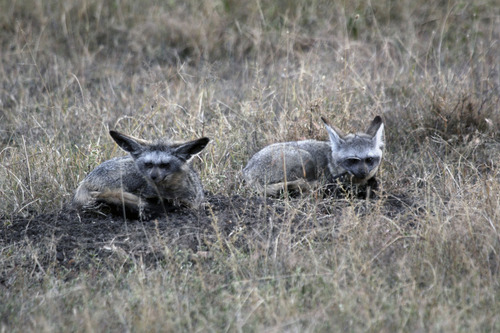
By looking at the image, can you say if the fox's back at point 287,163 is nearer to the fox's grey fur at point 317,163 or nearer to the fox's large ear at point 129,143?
the fox's grey fur at point 317,163

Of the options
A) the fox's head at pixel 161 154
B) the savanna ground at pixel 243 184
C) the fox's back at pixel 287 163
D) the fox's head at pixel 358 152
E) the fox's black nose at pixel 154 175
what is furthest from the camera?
the fox's back at pixel 287 163

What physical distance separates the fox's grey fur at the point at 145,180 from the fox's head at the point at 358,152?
65.9 inches

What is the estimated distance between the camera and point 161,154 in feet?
21.5

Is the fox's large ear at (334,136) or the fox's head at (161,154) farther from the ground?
the fox's head at (161,154)

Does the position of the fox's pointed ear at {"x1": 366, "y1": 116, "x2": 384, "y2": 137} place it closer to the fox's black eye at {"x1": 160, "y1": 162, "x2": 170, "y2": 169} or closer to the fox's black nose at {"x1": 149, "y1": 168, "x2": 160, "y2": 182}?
the fox's black eye at {"x1": 160, "y1": 162, "x2": 170, "y2": 169}

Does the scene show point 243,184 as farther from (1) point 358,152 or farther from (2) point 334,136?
(1) point 358,152

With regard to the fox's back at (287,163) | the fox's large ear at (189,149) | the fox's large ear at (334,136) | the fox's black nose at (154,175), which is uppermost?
the fox's large ear at (189,149)

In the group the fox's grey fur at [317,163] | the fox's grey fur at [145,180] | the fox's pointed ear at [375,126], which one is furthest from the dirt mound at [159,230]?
the fox's pointed ear at [375,126]

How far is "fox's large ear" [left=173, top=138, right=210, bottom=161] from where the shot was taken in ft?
21.3

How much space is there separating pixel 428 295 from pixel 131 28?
31.3ft

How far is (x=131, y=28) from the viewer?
41.6 ft

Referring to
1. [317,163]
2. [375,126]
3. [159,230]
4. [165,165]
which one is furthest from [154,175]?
[375,126]

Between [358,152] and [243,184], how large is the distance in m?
1.33

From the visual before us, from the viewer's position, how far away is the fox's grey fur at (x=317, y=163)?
23.7 feet
